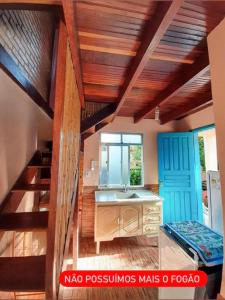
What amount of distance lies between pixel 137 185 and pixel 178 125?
1.63m

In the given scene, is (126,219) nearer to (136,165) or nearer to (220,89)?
(136,165)

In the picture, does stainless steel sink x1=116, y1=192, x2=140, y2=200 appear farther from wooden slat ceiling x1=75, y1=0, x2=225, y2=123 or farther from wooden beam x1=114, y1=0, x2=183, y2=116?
wooden beam x1=114, y1=0, x2=183, y2=116

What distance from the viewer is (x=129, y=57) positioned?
1.54 meters

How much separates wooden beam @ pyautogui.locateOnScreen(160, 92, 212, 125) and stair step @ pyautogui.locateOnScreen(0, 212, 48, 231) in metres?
2.48

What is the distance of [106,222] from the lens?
2.74 metres

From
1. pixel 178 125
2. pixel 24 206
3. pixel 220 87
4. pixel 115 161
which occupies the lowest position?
pixel 24 206

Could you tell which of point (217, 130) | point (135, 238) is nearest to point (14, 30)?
point (217, 130)

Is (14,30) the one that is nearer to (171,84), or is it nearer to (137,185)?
(171,84)

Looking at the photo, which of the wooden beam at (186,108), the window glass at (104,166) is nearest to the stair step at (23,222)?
the window glass at (104,166)

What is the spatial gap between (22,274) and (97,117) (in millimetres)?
2049

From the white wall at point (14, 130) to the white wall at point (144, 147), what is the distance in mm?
1268

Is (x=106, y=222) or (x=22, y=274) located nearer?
(x=22, y=274)

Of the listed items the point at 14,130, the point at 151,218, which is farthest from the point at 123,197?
the point at 14,130

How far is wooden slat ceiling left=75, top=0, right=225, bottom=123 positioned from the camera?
1.05 m
